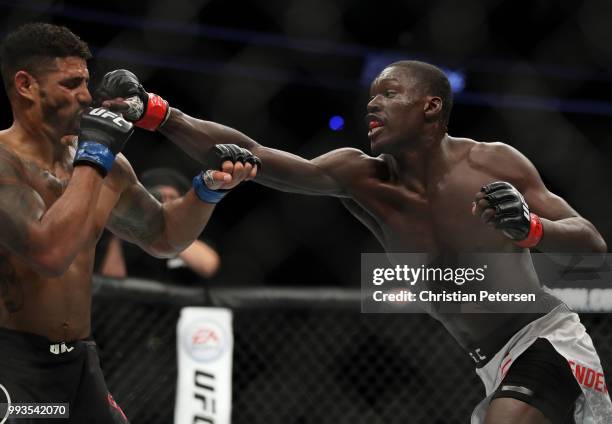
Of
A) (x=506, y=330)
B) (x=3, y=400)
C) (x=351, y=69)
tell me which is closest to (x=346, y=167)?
(x=506, y=330)

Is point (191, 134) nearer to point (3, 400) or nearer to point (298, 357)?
point (3, 400)

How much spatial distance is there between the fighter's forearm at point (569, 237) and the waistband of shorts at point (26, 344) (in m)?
1.01

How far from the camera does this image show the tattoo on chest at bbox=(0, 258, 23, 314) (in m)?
1.62

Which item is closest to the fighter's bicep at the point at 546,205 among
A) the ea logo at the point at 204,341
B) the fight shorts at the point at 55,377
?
the ea logo at the point at 204,341

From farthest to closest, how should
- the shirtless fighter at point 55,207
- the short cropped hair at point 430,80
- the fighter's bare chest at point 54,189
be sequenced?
the short cropped hair at point 430,80 < the fighter's bare chest at point 54,189 < the shirtless fighter at point 55,207

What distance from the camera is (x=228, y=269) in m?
3.99

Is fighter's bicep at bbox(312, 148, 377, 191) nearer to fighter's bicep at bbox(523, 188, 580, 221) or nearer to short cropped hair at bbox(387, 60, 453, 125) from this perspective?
short cropped hair at bbox(387, 60, 453, 125)

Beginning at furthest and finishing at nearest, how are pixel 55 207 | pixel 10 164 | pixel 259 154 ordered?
pixel 259 154
pixel 10 164
pixel 55 207

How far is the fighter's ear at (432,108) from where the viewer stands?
2.11m

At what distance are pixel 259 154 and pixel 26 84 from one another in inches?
20.7

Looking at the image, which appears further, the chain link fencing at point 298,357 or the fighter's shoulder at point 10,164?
the chain link fencing at point 298,357

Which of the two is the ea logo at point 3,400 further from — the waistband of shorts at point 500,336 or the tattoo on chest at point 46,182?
the waistband of shorts at point 500,336

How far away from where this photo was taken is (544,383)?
1.88 meters

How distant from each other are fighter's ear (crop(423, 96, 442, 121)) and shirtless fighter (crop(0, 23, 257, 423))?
51 cm
